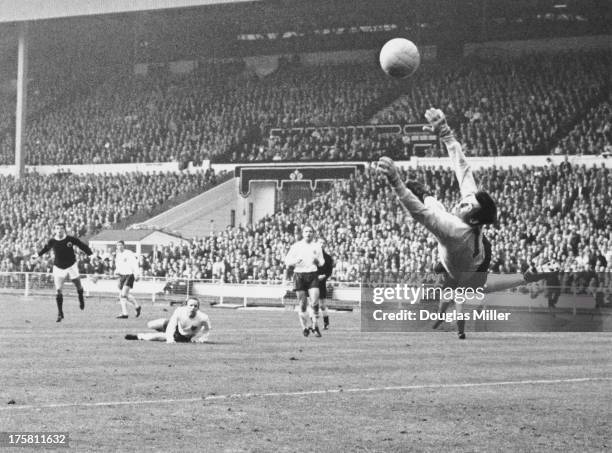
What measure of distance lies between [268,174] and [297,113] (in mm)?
4302

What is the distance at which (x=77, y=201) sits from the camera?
2066 inches

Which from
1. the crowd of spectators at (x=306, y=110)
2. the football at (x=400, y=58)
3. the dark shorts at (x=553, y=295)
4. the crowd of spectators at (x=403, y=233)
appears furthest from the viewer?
the crowd of spectators at (x=306, y=110)

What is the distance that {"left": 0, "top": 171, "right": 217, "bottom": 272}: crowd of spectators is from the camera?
164 feet

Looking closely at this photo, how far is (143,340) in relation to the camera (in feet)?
65.2

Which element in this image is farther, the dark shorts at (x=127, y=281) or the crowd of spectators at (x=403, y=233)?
the crowd of spectators at (x=403, y=233)

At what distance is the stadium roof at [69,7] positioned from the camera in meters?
45.0

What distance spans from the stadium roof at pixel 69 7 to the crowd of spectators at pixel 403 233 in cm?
858

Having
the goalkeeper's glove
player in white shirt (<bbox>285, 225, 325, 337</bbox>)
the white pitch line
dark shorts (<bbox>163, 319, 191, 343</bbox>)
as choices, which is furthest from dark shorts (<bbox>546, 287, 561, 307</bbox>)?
the goalkeeper's glove

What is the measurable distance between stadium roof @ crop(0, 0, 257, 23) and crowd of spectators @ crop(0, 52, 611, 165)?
838 centimetres

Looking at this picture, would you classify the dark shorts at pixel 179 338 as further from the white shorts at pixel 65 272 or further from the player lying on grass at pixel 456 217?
the player lying on grass at pixel 456 217

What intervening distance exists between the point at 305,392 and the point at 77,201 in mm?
40471

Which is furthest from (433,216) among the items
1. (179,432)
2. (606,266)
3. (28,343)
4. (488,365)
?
(606,266)

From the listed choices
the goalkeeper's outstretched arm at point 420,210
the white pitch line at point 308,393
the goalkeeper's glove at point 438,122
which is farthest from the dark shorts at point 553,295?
the goalkeeper's outstretched arm at point 420,210

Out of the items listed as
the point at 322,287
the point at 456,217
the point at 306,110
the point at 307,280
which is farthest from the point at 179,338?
the point at 306,110
